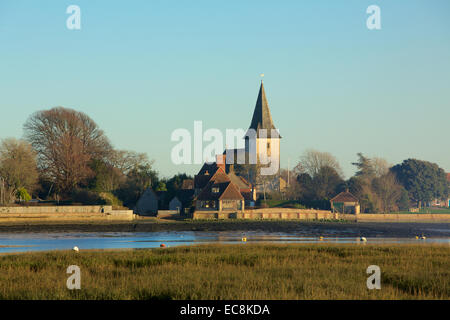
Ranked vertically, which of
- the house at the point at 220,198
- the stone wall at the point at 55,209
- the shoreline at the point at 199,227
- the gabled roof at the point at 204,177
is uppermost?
the gabled roof at the point at 204,177

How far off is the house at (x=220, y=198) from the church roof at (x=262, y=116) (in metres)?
34.3

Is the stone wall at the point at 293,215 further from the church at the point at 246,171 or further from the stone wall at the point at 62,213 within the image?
the stone wall at the point at 62,213

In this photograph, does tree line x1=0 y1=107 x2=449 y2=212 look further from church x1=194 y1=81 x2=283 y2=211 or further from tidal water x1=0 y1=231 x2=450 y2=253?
tidal water x1=0 y1=231 x2=450 y2=253

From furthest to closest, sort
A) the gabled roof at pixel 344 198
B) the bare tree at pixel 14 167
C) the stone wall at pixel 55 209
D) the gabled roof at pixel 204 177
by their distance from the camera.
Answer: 1. the gabled roof at pixel 344 198
2. the gabled roof at pixel 204 177
3. the bare tree at pixel 14 167
4. the stone wall at pixel 55 209

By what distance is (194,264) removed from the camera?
27.1m

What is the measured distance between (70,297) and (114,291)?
4.91ft

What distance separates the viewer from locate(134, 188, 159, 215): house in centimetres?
9944

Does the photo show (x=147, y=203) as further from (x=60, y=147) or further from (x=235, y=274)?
(x=235, y=274)

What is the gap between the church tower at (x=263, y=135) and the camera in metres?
125

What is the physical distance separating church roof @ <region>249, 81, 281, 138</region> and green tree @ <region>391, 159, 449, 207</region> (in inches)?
1576

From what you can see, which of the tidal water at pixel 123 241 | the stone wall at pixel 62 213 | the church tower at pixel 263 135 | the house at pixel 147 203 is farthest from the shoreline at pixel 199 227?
the church tower at pixel 263 135

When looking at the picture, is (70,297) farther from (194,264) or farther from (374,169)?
(374,169)

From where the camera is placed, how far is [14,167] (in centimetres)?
8294
